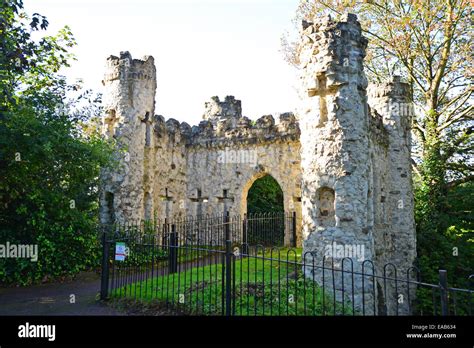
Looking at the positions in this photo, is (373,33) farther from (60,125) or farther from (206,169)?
(60,125)

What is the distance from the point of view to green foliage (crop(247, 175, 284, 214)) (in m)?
18.9

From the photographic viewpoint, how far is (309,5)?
667 inches

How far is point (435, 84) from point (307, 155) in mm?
9872

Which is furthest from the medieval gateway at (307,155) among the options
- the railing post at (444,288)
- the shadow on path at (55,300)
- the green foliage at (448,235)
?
the railing post at (444,288)

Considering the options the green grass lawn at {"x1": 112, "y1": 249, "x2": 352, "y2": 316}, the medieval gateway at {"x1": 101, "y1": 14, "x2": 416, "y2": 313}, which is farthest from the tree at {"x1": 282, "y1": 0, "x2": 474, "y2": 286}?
the green grass lawn at {"x1": 112, "y1": 249, "x2": 352, "y2": 316}

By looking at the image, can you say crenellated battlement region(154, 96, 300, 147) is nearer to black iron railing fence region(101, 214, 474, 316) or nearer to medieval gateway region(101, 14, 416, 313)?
medieval gateway region(101, 14, 416, 313)

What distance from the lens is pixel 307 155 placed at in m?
8.43

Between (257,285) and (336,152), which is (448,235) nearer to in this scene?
(336,152)

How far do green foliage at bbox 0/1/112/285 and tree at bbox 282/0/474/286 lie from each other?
9.64m

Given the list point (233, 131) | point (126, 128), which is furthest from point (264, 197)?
point (126, 128)

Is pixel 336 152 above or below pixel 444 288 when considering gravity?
above

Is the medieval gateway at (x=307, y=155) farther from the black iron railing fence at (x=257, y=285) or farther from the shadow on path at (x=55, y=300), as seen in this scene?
the shadow on path at (x=55, y=300)

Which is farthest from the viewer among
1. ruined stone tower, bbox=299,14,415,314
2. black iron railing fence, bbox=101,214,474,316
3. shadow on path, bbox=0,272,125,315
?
ruined stone tower, bbox=299,14,415,314
